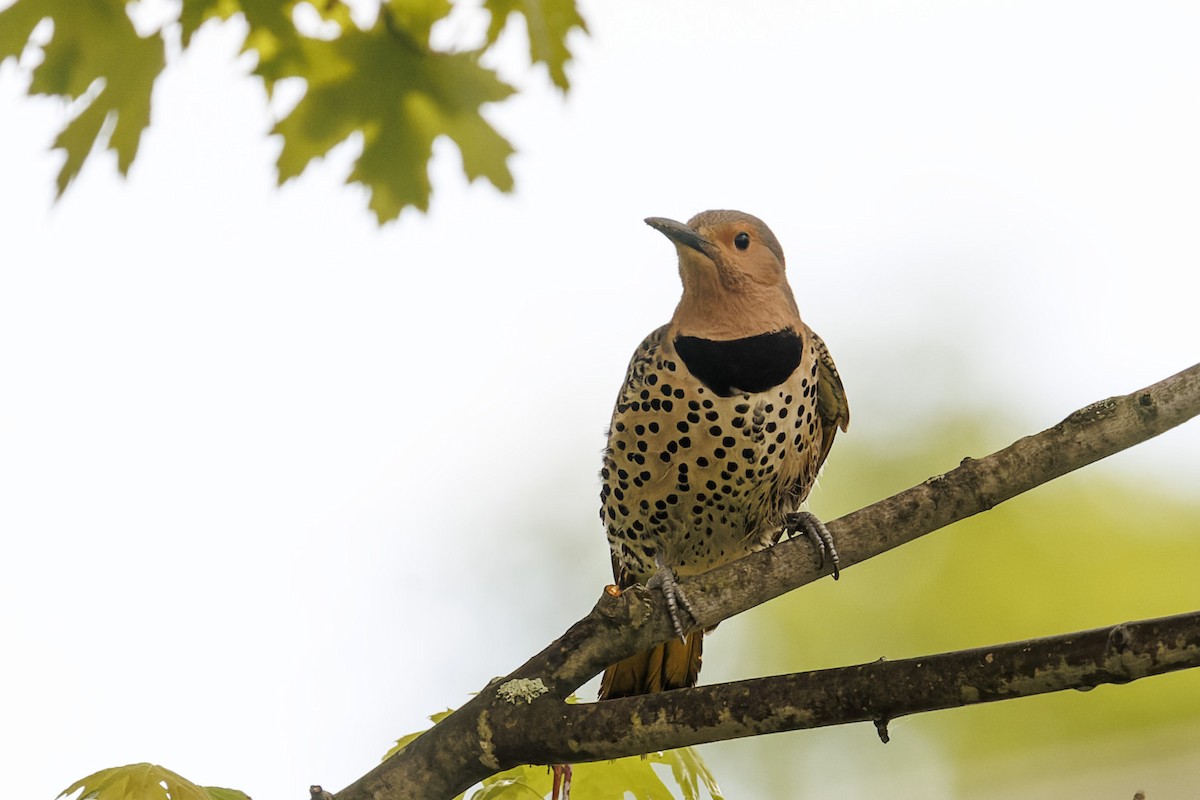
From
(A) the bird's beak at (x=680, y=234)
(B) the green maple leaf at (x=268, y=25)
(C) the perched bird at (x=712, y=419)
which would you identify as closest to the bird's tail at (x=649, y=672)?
(C) the perched bird at (x=712, y=419)

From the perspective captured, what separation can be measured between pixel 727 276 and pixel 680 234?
133 mm

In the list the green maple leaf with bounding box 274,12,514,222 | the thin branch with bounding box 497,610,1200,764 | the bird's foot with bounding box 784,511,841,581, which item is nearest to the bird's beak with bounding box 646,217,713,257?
the green maple leaf with bounding box 274,12,514,222

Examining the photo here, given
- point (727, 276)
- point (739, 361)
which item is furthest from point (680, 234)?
point (739, 361)

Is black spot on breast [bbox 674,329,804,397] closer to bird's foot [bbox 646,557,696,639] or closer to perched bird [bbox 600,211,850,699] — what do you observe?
perched bird [bbox 600,211,850,699]

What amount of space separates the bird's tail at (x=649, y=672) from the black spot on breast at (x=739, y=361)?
49cm

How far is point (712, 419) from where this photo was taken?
2.27 meters

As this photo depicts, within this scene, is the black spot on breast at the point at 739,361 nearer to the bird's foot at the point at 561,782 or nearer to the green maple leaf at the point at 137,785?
the bird's foot at the point at 561,782

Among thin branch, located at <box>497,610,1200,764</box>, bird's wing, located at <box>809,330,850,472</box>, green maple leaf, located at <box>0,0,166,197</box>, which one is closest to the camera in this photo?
thin branch, located at <box>497,610,1200,764</box>

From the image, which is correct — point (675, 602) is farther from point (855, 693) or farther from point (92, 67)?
point (92, 67)

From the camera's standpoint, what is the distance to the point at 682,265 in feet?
7.39

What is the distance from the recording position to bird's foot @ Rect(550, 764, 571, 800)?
1729 millimetres

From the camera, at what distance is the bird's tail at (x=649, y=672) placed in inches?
92.2

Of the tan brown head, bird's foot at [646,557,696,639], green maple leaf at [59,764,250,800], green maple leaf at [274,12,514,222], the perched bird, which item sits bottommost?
green maple leaf at [59,764,250,800]

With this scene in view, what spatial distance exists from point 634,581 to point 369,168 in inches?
40.9
